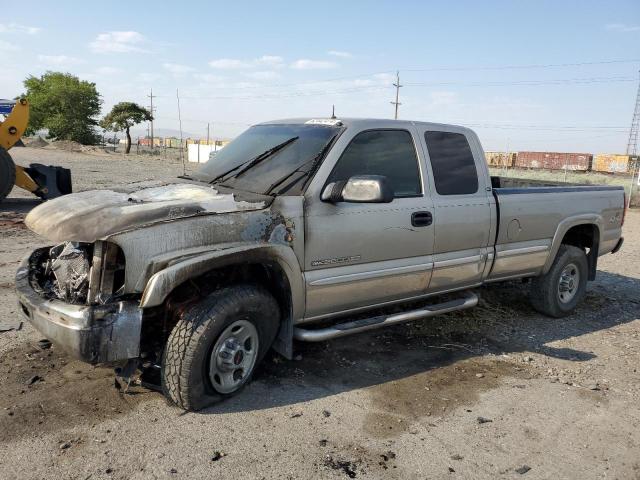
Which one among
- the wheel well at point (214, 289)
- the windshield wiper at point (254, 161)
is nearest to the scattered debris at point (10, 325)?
the wheel well at point (214, 289)

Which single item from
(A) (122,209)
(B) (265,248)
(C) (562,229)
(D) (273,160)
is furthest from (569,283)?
(A) (122,209)

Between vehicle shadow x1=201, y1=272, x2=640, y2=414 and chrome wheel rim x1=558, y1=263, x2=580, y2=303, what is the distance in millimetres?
254

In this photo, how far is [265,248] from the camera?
3.40 meters

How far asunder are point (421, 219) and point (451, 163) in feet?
2.46

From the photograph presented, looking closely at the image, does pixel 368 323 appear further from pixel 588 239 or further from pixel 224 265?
pixel 588 239

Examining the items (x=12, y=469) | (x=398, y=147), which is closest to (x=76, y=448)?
(x=12, y=469)

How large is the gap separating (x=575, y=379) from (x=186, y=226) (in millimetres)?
3363

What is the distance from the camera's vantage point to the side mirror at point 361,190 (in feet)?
11.5

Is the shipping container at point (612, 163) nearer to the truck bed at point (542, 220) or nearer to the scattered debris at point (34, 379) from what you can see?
the truck bed at point (542, 220)

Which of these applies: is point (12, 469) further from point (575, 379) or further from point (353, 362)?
point (575, 379)

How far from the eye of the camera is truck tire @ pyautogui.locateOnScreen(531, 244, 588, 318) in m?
5.71

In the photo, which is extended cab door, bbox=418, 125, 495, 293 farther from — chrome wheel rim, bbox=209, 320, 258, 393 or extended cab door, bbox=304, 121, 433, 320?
chrome wheel rim, bbox=209, 320, 258, 393

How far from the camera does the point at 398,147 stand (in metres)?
4.29

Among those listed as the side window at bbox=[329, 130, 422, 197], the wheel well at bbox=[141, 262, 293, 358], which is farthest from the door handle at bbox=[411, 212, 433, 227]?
the wheel well at bbox=[141, 262, 293, 358]
